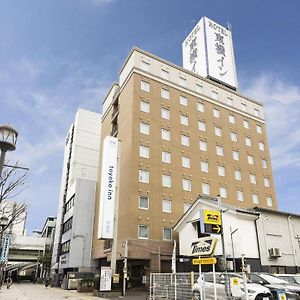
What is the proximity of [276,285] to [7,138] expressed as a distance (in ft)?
51.3

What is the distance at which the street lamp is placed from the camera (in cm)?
817

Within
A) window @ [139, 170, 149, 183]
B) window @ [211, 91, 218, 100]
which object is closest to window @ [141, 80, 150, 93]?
window @ [139, 170, 149, 183]

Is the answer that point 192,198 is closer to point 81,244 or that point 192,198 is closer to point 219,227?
point 81,244

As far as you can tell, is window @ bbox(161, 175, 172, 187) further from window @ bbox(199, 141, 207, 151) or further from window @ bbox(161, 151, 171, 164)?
window @ bbox(199, 141, 207, 151)

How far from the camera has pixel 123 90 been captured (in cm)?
4394

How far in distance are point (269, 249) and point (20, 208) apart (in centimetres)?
2074

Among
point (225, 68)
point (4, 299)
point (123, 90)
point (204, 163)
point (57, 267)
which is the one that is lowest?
point (4, 299)

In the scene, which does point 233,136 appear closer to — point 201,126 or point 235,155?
point 235,155

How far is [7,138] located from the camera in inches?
324

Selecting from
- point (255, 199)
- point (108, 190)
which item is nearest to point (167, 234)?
point (108, 190)

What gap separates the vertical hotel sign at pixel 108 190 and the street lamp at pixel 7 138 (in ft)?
81.8

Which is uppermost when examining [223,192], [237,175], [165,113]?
[165,113]

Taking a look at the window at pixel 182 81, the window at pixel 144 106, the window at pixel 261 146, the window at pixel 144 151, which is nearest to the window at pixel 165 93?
the window at pixel 144 106

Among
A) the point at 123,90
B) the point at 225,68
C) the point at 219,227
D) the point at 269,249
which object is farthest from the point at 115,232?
the point at 225,68
